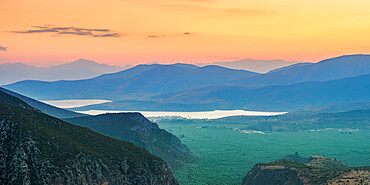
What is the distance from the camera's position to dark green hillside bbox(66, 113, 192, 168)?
118 meters

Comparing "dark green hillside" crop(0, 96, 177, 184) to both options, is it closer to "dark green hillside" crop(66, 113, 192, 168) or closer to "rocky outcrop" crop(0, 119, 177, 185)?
"rocky outcrop" crop(0, 119, 177, 185)

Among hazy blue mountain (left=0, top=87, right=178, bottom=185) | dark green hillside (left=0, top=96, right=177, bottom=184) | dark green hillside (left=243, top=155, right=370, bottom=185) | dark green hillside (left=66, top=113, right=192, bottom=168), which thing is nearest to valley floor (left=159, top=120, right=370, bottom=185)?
dark green hillside (left=66, top=113, right=192, bottom=168)

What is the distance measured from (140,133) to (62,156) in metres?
65.1

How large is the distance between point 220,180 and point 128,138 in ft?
93.1

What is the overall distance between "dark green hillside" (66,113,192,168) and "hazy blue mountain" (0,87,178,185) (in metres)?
41.9

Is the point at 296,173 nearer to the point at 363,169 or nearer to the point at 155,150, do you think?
the point at 363,169

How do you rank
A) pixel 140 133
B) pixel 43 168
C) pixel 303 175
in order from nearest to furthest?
pixel 43 168 → pixel 303 175 → pixel 140 133

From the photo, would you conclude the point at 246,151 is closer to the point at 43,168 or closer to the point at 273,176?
the point at 273,176

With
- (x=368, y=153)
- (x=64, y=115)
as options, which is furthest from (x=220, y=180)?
(x=64, y=115)

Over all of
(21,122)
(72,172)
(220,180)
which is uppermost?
(21,122)

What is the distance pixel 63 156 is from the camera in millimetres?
59969

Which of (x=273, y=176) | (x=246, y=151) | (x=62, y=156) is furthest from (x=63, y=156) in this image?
(x=246, y=151)

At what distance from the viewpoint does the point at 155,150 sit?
120 meters

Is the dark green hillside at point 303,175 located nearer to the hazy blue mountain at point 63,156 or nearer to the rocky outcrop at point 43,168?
the hazy blue mountain at point 63,156
